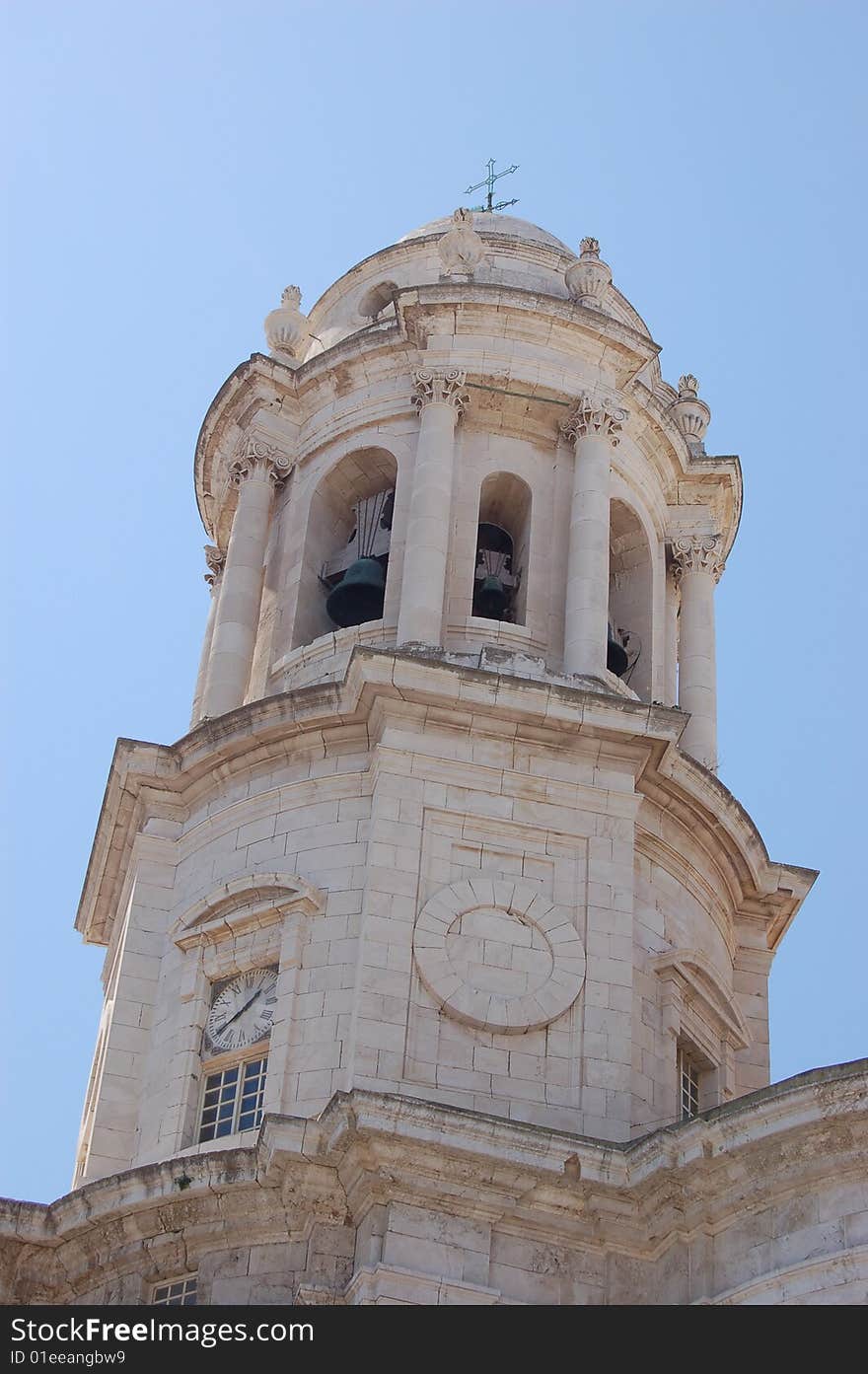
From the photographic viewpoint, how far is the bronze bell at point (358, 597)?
3559cm

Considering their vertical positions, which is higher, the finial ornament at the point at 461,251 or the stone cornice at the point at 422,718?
the finial ornament at the point at 461,251

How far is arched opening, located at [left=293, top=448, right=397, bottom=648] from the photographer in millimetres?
35719

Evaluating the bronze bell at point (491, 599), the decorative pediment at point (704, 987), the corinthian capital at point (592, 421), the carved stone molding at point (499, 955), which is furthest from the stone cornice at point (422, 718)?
the corinthian capital at point (592, 421)

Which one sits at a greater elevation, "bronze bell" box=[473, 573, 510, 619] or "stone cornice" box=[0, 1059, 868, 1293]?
"bronze bell" box=[473, 573, 510, 619]

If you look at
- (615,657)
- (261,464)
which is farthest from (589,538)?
(261,464)

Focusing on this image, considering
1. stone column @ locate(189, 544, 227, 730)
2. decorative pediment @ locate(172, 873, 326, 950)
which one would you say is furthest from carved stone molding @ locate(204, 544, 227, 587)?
decorative pediment @ locate(172, 873, 326, 950)

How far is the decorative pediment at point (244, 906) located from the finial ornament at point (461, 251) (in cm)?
1177

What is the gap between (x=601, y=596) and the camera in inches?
1355

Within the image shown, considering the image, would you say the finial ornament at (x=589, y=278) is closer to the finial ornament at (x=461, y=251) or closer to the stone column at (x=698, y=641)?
the finial ornament at (x=461, y=251)

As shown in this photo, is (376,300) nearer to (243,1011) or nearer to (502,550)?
(502,550)

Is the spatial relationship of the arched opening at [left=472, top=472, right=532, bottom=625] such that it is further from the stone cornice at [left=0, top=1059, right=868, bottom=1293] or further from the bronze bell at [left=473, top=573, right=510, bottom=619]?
the stone cornice at [left=0, top=1059, right=868, bottom=1293]

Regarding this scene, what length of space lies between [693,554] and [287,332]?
7.58m

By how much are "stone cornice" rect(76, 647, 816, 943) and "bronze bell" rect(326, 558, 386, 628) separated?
12.3ft
